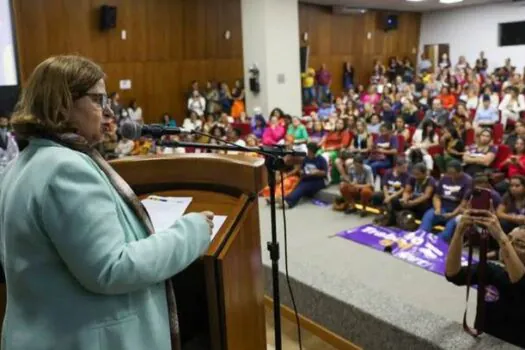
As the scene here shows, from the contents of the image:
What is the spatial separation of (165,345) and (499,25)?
15900mm

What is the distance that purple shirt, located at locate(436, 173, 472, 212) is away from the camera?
182 inches

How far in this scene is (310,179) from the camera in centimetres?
620

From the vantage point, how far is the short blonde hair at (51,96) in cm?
100

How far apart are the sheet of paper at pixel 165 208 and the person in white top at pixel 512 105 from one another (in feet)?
25.5

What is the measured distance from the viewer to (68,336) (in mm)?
1014

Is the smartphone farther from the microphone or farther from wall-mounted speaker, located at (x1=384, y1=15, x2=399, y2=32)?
wall-mounted speaker, located at (x1=384, y1=15, x2=399, y2=32)

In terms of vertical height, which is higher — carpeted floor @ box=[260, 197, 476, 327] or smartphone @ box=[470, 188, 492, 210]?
smartphone @ box=[470, 188, 492, 210]

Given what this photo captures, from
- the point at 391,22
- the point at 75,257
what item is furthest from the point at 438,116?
the point at 391,22

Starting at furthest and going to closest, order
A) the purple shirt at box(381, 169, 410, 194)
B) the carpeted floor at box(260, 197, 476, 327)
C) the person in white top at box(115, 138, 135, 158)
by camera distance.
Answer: the person in white top at box(115, 138, 135, 158) → the purple shirt at box(381, 169, 410, 194) → the carpeted floor at box(260, 197, 476, 327)

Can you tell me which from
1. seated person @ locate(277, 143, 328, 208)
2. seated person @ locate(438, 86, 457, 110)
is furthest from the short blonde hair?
seated person @ locate(438, 86, 457, 110)

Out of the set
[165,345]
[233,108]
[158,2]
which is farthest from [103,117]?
[158,2]

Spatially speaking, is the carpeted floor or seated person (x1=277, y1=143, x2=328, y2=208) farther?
seated person (x1=277, y1=143, x2=328, y2=208)

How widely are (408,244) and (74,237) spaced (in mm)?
3748

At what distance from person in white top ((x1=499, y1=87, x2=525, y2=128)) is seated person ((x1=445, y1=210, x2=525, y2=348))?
667cm
